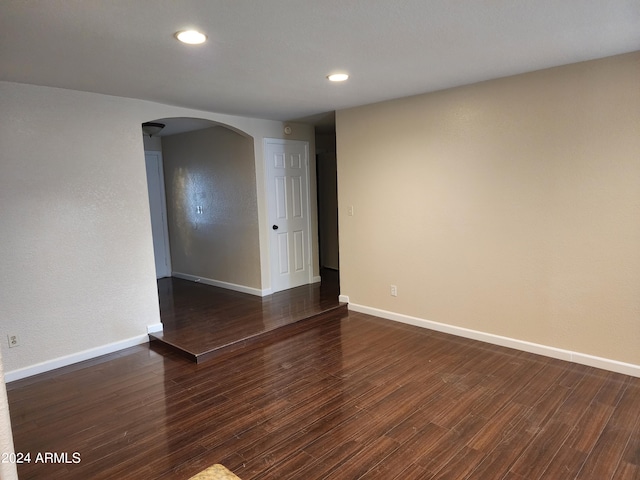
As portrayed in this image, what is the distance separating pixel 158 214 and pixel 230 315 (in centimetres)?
313

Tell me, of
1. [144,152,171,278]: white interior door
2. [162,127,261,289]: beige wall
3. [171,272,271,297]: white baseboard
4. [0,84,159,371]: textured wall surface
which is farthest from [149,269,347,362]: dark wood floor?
[144,152,171,278]: white interior door

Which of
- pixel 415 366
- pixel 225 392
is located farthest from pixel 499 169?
pixel 225 392

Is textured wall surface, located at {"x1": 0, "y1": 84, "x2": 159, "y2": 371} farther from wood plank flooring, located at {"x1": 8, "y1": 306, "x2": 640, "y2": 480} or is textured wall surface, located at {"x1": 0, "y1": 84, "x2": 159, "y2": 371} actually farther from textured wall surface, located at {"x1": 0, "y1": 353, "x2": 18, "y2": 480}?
textured wall surface, located at {"x1": 0, "y1": 353, "x2": 18, "y2": 480}

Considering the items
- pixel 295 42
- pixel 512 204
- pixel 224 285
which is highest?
pixel 295 42

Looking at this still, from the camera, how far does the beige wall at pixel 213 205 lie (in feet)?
18.0

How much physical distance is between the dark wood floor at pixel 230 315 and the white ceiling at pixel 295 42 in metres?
2.34

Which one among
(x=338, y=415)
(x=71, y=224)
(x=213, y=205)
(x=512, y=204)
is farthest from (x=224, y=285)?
(x=512, y=204)

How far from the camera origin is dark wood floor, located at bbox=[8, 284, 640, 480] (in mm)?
2191

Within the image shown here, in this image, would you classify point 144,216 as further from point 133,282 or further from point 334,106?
point 334,106

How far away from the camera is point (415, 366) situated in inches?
132

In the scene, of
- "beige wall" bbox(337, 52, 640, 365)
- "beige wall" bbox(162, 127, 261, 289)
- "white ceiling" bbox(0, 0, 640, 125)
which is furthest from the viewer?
"beige wall" bbox(162, 127, 261, 289)

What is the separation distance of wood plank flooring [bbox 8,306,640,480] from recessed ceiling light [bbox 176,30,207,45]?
2.41 meters

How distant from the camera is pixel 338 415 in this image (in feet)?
8.71

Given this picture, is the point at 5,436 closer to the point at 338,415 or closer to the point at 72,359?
the point at 338,415
